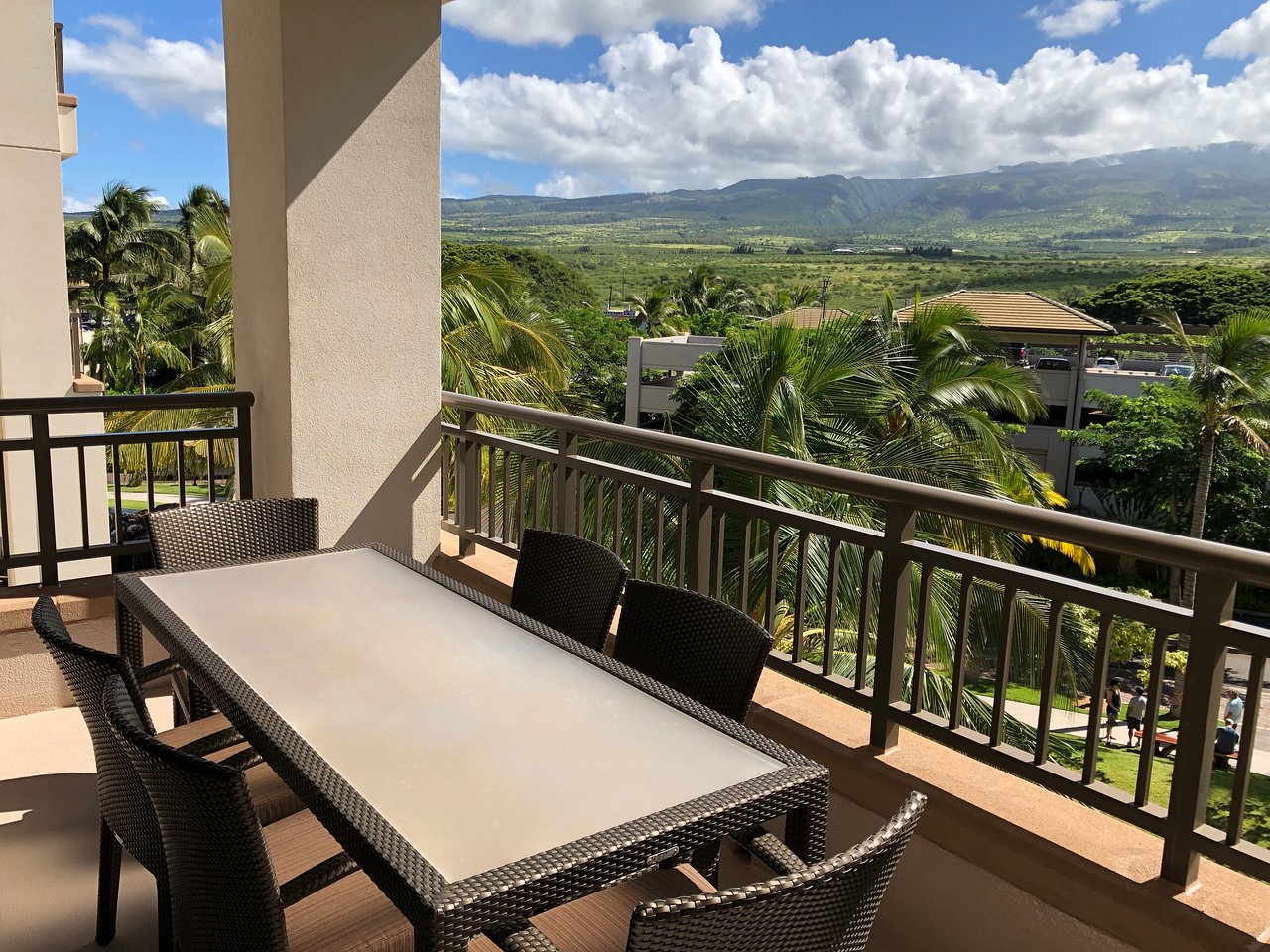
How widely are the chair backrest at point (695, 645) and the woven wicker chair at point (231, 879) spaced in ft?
2.67

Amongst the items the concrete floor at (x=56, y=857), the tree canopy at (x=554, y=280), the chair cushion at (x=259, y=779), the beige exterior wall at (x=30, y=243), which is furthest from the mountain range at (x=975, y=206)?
the chair cushion at (x=259, y=779)

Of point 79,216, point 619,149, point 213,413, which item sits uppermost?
point 619,149

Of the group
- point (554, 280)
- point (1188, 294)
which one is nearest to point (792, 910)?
point (1188, 294)

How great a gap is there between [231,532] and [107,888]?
114cm

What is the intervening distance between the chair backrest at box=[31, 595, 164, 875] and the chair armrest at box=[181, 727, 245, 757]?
0.73ft

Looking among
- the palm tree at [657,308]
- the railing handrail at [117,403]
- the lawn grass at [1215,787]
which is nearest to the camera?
the railing handrail at [117,403]

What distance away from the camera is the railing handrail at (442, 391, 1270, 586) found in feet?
6.80

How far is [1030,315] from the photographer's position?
42219mm

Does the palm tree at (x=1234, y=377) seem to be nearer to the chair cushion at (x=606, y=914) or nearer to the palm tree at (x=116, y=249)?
the chair cushion at (x=606, y=914)

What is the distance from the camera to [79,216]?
51.6 meters

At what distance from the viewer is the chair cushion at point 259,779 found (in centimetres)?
211

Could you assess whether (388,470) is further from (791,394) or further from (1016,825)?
(791,394)

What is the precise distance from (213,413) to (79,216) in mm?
49182

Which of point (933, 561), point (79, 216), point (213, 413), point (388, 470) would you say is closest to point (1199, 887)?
point (933, 561)
